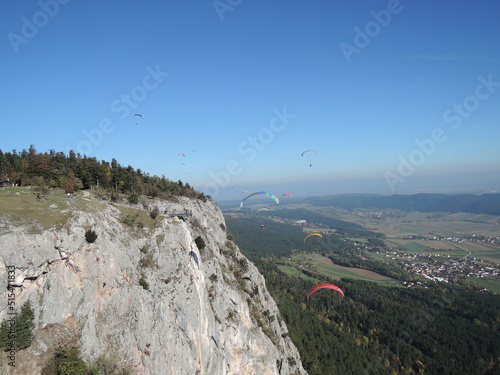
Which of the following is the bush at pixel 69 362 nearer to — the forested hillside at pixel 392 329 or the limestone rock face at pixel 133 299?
the limestone rock face at pixel 133 299

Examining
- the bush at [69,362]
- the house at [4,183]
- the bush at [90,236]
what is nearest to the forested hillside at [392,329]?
the bush at [69,362]

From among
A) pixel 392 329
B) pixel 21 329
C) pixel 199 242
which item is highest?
pixel 199 242

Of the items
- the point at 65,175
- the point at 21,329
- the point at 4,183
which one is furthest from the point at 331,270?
the point at 21,329

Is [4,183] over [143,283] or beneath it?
over

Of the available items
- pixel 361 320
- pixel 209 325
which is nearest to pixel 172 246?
pixel 209 325

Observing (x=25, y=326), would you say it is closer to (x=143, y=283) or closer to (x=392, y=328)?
(x=143, y=283)

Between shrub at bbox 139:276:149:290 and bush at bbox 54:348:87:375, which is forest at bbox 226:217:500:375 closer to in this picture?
shrub at bbox 139:276:149:290
